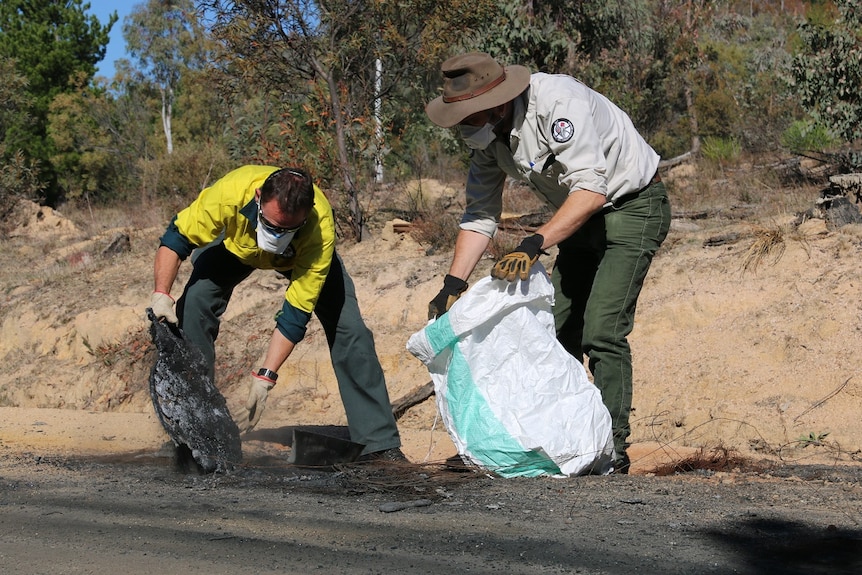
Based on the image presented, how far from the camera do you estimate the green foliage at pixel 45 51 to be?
80.8 feet

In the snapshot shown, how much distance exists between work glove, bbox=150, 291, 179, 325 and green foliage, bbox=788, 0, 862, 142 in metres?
7.24

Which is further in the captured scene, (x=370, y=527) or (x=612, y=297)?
(x=612, y=297)

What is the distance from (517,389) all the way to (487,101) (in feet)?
3.98

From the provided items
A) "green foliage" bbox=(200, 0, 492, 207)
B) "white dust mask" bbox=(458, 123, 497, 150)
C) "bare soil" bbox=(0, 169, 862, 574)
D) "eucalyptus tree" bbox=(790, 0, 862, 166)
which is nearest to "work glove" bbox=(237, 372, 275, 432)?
"bare soil" bbox=(0, 169, 862, 574)

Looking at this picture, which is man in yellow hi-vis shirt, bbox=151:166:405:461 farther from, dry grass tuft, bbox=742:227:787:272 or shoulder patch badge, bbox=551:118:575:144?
dry grass tuft, bbox=742:227:787:272

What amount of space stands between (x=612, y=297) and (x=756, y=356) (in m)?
2.79

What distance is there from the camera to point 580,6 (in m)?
14.8

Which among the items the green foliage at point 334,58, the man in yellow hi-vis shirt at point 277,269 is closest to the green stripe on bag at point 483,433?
the man in yellow hi-vis shirt at point 277,269

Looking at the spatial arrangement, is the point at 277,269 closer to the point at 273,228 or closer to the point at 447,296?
the point at 273,228

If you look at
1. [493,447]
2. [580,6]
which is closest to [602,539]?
[493,447]

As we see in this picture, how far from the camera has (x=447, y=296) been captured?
4.46m

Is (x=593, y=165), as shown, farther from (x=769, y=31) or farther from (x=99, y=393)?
(x=769, y=31)

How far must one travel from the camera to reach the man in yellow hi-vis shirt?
14.4 feet

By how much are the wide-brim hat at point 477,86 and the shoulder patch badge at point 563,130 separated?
0.67ft
